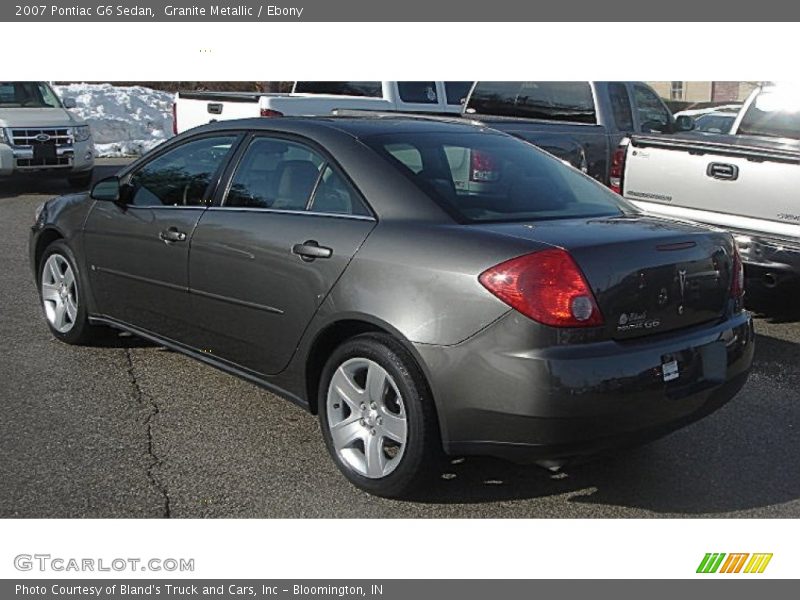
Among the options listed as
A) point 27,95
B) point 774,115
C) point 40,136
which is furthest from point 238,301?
point 27,95

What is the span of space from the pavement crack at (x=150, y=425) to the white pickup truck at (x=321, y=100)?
221 inches

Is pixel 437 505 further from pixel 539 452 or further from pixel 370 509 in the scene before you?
pixel 539 452

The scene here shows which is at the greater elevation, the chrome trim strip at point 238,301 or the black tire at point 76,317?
the chrome trim strip at point 238,301

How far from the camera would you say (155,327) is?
5570 mm

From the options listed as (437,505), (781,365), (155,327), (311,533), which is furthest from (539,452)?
(781,365)

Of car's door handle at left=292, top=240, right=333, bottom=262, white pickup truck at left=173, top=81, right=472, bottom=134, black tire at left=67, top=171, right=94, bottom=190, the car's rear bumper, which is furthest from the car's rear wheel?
black tire at left=67, top=171, right=94, bottom=190

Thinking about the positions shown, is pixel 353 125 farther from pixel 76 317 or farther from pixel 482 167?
pixel 76 317

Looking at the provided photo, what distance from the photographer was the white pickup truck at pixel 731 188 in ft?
22.2

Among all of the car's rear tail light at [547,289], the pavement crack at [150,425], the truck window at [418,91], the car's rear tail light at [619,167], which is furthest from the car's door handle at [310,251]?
the truck window at [418,91]

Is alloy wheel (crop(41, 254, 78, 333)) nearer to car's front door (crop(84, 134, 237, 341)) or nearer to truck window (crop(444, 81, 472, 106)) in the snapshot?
car's front door (crop(84, 134, 237, 341))

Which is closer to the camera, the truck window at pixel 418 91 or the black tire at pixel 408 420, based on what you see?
the black tire at pixel 408 420

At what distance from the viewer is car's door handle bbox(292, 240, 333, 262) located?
4.36m

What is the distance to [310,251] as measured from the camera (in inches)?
174

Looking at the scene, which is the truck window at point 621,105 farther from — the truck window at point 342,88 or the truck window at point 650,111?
the truck window at point 342,88
